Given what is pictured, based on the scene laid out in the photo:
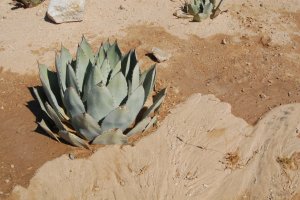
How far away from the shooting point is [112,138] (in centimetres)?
400

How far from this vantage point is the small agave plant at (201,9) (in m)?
5.87

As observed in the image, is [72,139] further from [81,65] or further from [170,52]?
[170,52]

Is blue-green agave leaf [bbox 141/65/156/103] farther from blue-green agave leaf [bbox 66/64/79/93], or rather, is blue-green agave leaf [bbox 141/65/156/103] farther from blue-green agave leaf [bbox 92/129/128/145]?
blue-green agave leaf [bbox 66/64/79/93]

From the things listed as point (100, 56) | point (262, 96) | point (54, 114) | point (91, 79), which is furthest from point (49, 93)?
point (262, 96)

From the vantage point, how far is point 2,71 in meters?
5.12

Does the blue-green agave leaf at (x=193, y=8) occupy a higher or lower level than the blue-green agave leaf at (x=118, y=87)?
lower

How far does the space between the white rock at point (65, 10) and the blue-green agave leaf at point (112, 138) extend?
2294mm

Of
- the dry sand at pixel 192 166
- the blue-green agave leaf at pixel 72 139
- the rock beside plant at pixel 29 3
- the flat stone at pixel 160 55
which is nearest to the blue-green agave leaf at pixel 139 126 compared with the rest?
the dry sand at pixel 192 166

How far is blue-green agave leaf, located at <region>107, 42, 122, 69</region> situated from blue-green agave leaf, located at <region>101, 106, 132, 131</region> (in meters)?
0.59

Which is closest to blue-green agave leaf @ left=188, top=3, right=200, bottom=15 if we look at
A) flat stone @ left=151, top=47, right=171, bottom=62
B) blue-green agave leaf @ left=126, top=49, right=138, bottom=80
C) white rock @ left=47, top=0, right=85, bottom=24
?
flat stone @ left=151, top=47, right=171, bottom=62

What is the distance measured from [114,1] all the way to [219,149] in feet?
9.92

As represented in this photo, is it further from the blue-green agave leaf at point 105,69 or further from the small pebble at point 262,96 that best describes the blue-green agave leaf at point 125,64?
the small pebble at point 262,96

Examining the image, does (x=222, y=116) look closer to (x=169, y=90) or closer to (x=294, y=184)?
(x=169, y=90)

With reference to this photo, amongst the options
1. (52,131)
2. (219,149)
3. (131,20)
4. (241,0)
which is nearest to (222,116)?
(219,149)
